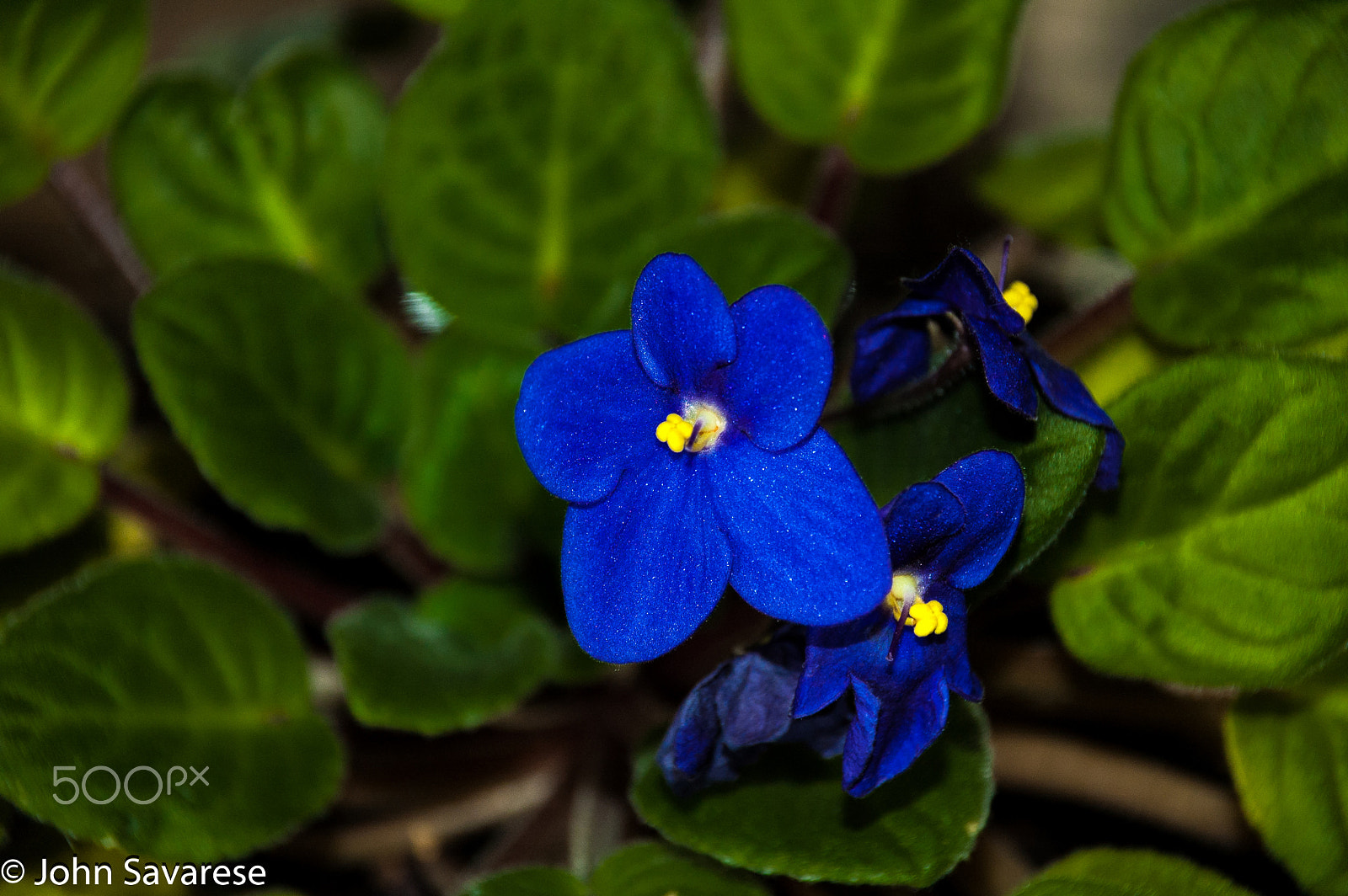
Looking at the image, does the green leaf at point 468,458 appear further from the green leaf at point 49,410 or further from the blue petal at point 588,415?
the blue petal at point 588,415

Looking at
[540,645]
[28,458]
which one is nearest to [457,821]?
[540,645]

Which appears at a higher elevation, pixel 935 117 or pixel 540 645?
pixel 935 117

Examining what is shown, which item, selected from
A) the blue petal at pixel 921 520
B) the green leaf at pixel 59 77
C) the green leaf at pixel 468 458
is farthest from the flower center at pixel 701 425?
the green leaf at pixel 59 77

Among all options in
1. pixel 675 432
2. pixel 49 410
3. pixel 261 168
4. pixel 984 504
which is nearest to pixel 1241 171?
pixel 984 504

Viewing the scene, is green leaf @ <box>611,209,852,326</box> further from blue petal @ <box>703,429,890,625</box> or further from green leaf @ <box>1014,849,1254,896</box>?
green leaf @ <box>1014,849,1254,896</box>

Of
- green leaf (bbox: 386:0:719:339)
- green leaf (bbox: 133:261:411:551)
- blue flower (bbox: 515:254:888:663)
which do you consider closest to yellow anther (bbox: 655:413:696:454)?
blue flower (bbox: 515:254:888:663)

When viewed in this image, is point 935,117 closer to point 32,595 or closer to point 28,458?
point 28,458
